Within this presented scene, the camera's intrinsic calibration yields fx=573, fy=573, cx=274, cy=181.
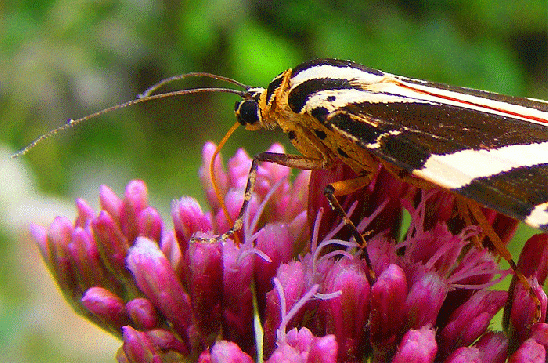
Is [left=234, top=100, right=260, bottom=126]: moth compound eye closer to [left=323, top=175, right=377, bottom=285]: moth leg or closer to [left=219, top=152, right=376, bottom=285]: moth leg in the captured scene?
[left=219, top=152, right=376, bottom=285]: moth leg

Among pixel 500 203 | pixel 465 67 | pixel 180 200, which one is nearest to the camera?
pixel 500 203

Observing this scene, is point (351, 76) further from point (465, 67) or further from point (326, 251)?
point (465, 67)

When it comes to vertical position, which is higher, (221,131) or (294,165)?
(221,131)

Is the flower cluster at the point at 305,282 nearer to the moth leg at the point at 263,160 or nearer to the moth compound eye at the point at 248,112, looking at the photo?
the moth leg at the point at 263,160

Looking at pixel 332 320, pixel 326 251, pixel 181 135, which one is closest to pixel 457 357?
pixel 332 320

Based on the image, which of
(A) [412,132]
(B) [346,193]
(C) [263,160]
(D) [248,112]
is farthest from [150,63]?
(A) [412,132]

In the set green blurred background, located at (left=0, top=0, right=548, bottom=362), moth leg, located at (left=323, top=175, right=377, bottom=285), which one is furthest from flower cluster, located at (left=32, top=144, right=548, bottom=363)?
green blurred background, located at (left=0, top=0, right=548, bottom=362)
